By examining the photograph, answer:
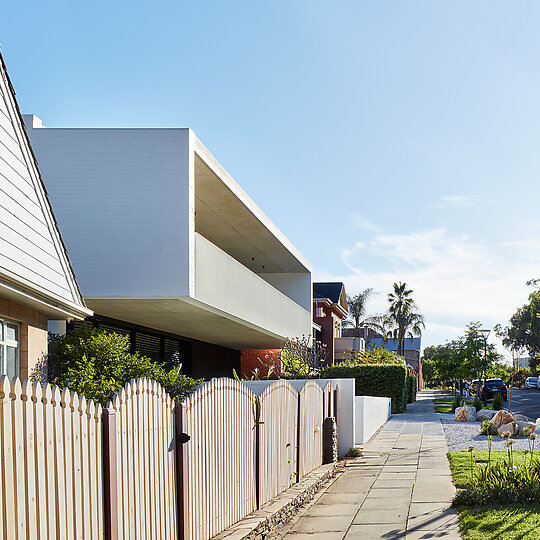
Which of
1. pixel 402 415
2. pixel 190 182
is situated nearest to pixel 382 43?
pixel 190 182

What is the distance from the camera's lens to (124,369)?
11492mm

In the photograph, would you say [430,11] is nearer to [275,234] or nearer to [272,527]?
[272,527]

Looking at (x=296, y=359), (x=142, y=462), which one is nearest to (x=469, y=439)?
(x=296, y=359)

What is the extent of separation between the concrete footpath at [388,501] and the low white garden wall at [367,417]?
802mm

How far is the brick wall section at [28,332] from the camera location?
9586 millimetres

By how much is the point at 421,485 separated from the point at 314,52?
778cm

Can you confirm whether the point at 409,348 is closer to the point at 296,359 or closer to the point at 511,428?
the point at 296,359

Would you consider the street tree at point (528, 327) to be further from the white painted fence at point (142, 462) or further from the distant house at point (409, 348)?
the white painted fence at point (142, 462)

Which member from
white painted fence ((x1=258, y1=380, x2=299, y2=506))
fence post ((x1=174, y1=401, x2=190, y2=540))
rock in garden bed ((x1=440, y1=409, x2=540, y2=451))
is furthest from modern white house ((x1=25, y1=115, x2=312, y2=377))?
fence post ((x1=174, y1=401, x2=190, y2=540))

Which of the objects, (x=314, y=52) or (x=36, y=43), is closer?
(x=36, y=43)

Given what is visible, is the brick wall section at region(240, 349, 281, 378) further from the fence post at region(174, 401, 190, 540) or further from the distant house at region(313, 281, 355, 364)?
the fence post at region(174, 401, 190, 540)

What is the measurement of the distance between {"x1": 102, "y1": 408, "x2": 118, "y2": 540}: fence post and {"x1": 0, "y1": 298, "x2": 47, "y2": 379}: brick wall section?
14.5 feet

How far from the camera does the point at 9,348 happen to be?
9.85 metres

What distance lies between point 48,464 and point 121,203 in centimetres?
1213
